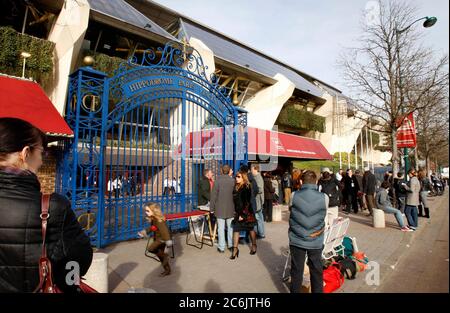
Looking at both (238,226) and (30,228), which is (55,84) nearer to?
(238,226)

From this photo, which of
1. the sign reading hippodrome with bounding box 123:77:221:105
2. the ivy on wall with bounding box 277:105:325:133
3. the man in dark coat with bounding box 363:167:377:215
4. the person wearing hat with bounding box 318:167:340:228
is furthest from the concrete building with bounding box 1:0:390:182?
the man in dark coat with bounding box 363:167:377:215

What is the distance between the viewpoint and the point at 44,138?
1716 millimetres

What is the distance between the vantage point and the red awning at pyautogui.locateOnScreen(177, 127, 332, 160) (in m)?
9.38

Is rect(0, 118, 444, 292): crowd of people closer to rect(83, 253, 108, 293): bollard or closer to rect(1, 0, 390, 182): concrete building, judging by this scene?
rect(83, 253, 108, 293): bollard

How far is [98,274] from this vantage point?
3.57 m

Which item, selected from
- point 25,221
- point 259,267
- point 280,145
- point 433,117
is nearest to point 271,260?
point 259,267

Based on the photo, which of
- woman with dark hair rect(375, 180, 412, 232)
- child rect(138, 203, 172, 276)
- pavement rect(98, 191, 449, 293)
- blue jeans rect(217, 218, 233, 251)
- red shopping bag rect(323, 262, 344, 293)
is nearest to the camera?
red shopping bag rect(323, 262, 344, 293)

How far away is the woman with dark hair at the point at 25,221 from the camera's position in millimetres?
1421

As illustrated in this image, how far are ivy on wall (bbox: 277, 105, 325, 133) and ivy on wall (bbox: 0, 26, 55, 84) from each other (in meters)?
16.5

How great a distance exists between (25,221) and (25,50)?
9.59 meters

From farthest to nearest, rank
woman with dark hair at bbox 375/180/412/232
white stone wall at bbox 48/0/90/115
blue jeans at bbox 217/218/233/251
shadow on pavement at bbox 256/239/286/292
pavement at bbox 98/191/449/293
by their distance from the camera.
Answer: white stone wall at bbox 48/0/90/115, woman with dark hair at bbox 375/180/412/232, blue jeans at bbox 217/218/233/251, shadow on pavement at bbox 256/239/286/292, pavement at bbox 98/191/449/293

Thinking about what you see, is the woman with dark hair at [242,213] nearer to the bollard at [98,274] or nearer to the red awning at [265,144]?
the bollard at [98,274]

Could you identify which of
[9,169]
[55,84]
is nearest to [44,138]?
[9,169]
